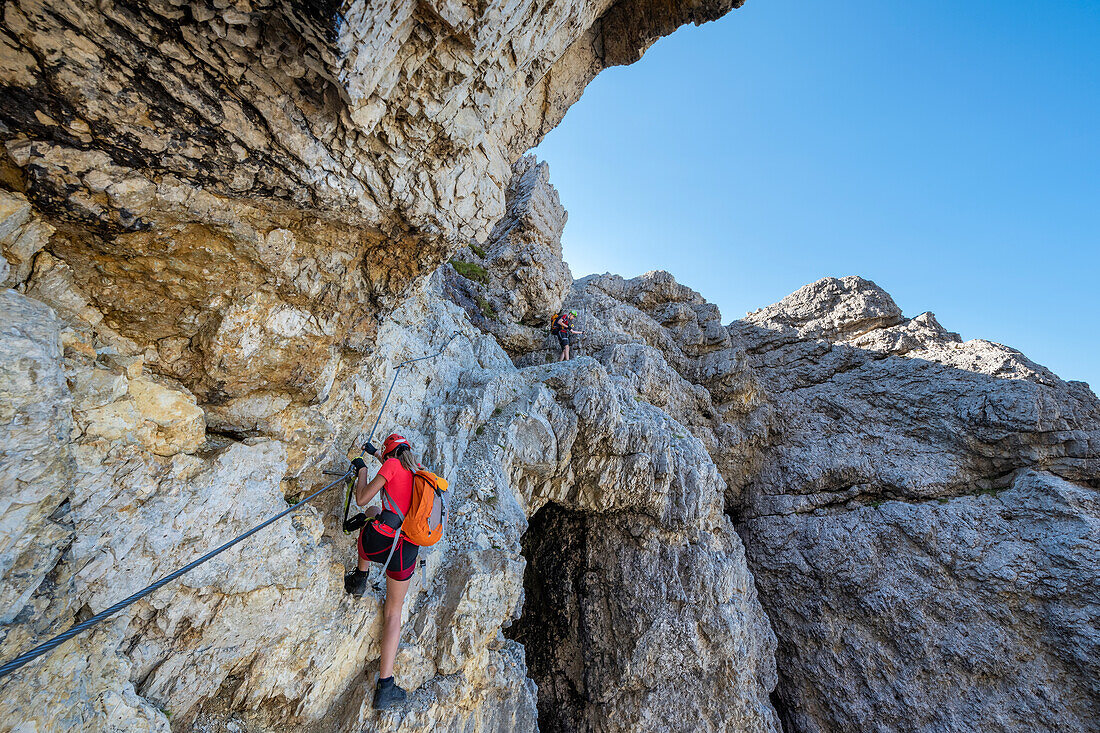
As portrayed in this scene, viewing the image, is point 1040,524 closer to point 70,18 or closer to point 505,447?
point 505,447

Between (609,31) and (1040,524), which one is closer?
(609,31)

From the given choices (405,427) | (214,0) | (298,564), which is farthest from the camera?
(405,427)

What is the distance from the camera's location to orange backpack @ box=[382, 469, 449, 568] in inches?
205

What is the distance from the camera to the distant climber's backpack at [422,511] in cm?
522

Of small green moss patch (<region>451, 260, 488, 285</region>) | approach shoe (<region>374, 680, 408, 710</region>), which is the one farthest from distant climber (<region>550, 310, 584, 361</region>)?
approach shoe (<region>374, 680, 408, 710</region>)

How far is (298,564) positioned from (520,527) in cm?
A: 395

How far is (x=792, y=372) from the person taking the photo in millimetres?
17531

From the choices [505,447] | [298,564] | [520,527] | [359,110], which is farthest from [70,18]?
[520,527]

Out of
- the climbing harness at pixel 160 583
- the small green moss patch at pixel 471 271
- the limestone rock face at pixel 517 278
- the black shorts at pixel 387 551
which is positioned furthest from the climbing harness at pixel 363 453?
Answer: the small green moss patch at pixel 471 271

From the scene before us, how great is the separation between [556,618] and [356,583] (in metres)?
7.72

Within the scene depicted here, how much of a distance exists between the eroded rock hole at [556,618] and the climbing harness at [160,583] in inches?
266

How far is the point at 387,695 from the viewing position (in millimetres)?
5195

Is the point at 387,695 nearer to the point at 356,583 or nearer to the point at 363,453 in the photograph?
the point at 356,583

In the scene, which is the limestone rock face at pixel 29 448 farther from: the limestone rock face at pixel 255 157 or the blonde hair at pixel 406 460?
the blonde hair at pixel 406 460
